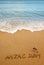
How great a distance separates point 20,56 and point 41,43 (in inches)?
7.7

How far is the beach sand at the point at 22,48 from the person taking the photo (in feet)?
4.72

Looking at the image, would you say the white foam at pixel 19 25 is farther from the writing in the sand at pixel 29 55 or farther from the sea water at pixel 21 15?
the writing in the sand at pixel 29 55

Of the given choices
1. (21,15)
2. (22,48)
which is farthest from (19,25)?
(22,48)

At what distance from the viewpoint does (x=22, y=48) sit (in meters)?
1.45

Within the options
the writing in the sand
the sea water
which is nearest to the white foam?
the sea water

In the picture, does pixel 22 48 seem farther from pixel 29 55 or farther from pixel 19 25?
pixel 19 25

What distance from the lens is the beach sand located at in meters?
1.44

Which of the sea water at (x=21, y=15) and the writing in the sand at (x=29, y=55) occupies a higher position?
the sea water at (x=21, y=15)

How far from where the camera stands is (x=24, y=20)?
144 centimetres

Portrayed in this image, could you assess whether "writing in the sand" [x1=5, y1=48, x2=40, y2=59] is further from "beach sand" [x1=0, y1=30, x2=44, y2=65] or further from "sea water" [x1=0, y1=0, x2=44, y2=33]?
"sea water" [x1=0, y1=0, x2=44, y2=33]

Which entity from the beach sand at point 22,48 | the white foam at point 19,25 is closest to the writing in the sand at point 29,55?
the beach sand at point 22,48

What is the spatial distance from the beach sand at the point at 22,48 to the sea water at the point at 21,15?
45mm

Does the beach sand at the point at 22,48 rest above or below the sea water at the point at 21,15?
below

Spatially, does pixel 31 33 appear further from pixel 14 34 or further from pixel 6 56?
pixel 6 56
